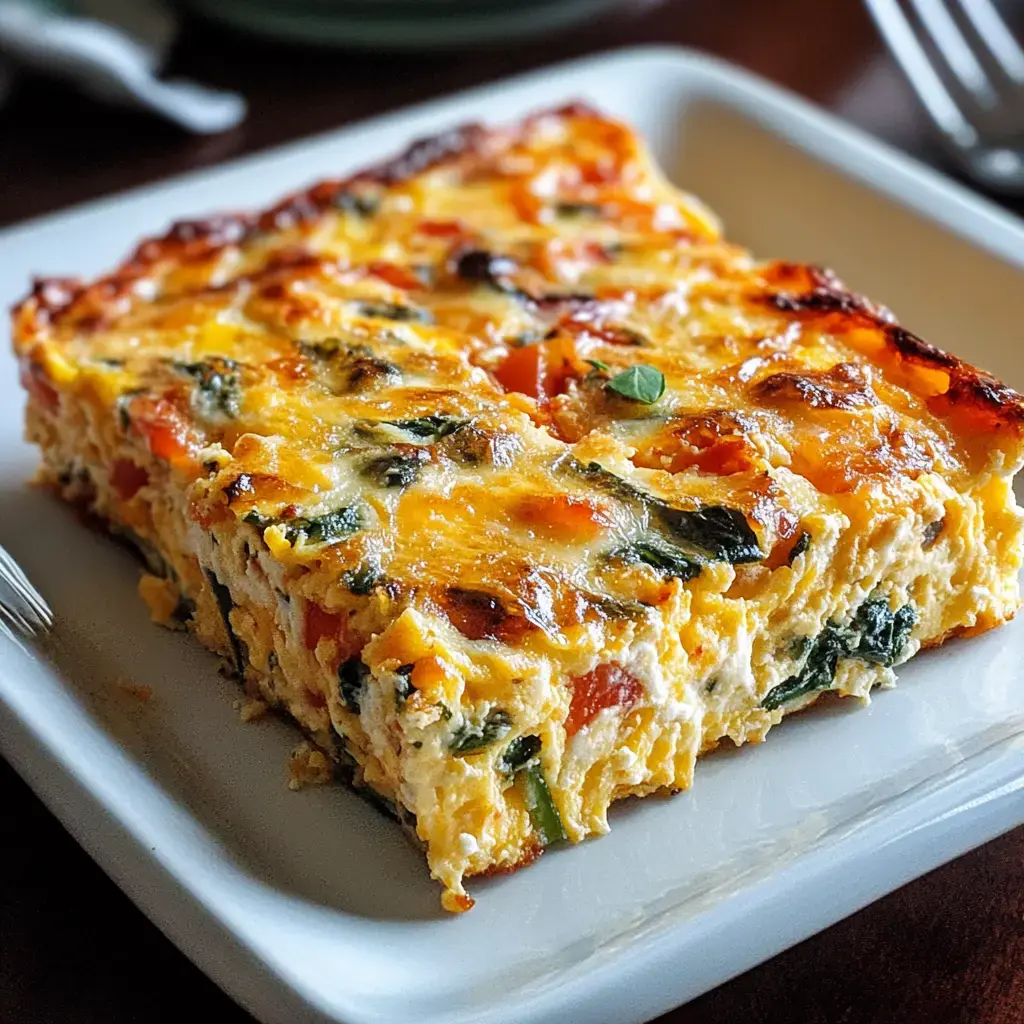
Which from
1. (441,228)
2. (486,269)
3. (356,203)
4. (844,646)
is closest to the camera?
(844,646)

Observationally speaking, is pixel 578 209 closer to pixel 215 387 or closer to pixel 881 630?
pixel 215 387

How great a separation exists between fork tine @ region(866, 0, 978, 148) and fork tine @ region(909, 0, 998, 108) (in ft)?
0.24

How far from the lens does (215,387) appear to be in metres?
3.06

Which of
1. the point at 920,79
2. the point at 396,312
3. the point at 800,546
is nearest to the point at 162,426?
the point at 396,312

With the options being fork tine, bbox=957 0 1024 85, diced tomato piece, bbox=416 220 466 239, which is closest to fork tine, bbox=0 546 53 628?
diced tomato piece, bbox=416 220 466 239

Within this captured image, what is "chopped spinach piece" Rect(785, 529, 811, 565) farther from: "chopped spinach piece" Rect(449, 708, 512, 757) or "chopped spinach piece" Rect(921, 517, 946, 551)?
"chopped spinach piece" Rect(449, 708, 512, 757)

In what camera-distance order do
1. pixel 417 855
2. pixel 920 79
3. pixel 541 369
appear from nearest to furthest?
pixel 417 855
pixel 541 369
pixel 920 79

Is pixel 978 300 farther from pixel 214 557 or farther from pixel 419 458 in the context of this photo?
pixel 214 557

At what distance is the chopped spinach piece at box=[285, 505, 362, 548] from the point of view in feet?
8.52

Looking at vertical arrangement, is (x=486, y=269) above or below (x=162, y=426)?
above

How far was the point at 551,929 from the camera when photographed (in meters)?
2.44

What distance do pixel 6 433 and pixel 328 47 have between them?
2422 mm

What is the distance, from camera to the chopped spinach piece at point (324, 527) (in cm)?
260

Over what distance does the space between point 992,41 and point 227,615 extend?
3.76 metres
